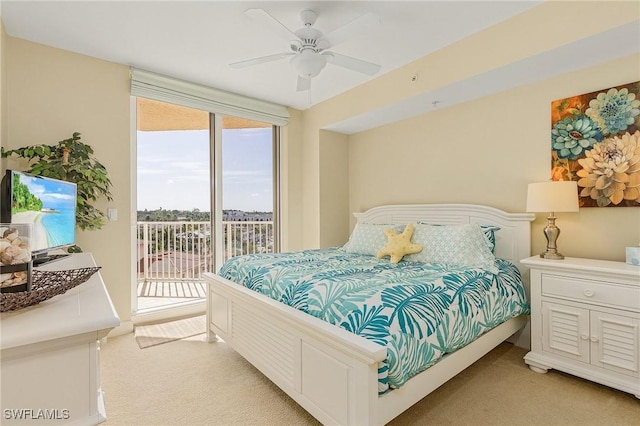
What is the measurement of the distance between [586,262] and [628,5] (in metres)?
1.63

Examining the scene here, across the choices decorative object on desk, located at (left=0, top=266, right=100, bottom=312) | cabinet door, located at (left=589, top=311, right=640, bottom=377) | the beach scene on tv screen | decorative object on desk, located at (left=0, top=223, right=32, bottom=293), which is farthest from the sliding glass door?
cabinet door, located at (left=589, top=311, right=640, bottom=377)

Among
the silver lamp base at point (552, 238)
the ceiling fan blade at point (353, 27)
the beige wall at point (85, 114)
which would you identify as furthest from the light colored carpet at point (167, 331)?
the silver lamp base at point (552, 238)

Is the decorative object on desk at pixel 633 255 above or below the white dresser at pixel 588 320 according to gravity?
above

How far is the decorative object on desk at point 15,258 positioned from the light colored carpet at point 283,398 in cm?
137

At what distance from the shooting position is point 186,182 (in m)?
3.98

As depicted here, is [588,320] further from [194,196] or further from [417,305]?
[194,196]

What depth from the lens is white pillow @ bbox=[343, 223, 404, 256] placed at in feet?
10.2

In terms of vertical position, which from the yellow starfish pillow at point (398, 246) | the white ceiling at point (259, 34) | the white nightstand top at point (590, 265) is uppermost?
the white ceiling at point (259, 34)

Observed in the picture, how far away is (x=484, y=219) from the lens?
3.07 metres

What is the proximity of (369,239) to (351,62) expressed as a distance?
5.33ft

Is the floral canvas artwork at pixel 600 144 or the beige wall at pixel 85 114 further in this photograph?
the beige wall at pixel 85 114

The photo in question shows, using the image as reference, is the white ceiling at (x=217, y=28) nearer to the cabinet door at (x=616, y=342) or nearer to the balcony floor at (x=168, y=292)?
the cabinet door at (x=616, y=342)

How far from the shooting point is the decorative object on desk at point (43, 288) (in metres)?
0.81

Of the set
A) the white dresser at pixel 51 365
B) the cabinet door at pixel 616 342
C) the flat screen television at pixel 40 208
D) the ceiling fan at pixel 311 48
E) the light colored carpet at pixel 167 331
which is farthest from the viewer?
the light colored carpet at pixel 167 331
